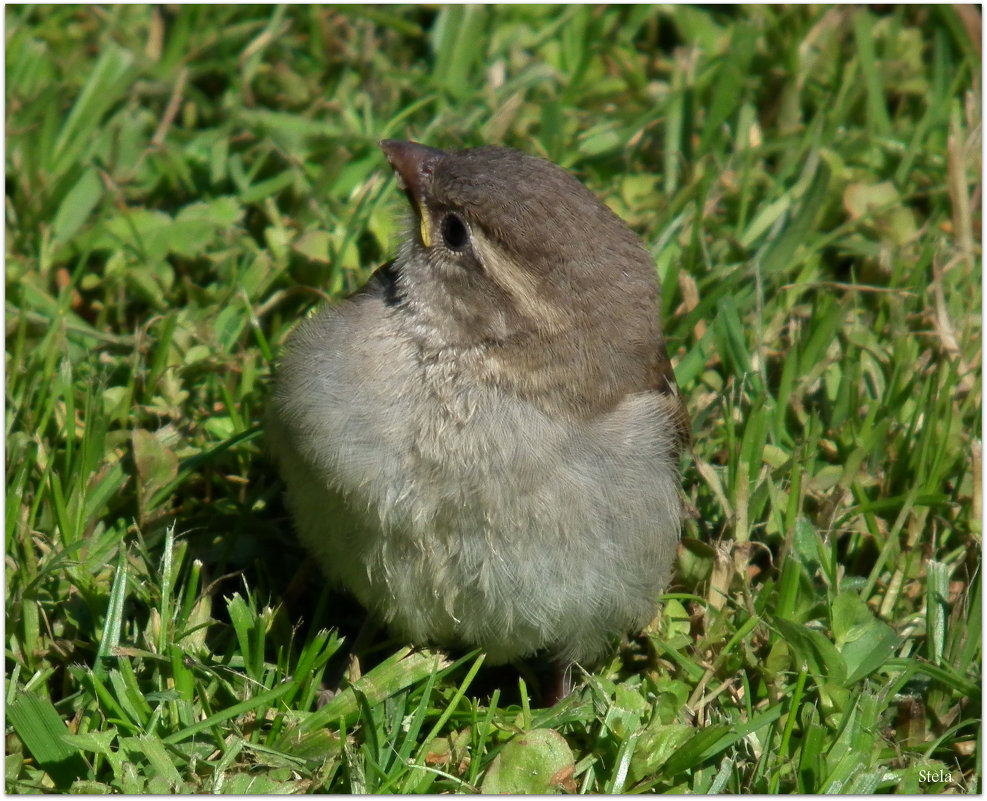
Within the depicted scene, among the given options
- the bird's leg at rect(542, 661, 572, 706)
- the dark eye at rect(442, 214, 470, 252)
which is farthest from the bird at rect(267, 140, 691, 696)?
the bird's leg at rect(542, 661, 572, 706)

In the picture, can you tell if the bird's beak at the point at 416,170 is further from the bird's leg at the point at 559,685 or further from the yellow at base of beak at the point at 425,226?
the bird's leg at the point at 559,685

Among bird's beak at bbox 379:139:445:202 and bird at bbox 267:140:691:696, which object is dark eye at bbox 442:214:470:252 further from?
bird's beak at bbox 379:139:445:202

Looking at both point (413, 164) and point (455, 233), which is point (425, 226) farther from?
point (413, 164)

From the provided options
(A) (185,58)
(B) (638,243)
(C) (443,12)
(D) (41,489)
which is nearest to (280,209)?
(A) (185,58)

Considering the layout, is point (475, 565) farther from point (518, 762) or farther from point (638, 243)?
point (638, 243)

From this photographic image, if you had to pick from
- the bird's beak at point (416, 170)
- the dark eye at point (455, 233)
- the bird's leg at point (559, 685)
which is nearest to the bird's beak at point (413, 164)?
the bird's beak at point (416, 170)

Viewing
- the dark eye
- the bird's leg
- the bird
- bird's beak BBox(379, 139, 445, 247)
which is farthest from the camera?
the bird's leg

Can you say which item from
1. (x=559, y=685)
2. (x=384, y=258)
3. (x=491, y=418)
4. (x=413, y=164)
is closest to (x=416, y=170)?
(x=413, y=164)
